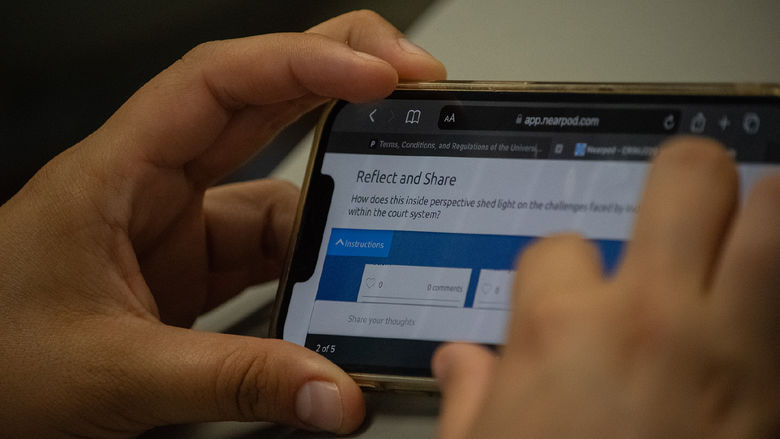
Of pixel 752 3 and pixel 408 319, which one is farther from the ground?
pixel 752 3

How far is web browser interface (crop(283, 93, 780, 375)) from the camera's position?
0.46m

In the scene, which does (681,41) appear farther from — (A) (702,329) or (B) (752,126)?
(A) (702,329)

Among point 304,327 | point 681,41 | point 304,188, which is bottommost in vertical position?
point 304,327

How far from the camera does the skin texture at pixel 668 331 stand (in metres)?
0.26

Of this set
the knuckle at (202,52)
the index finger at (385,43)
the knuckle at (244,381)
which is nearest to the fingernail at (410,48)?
the index finger at (385,43)

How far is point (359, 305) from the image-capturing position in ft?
1.69

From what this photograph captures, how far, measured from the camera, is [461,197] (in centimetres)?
51

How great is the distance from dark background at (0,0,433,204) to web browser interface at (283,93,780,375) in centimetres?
42

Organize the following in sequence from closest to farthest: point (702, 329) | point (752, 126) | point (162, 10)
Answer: point (702, 329) < point (752, 126) < point (162, 10)

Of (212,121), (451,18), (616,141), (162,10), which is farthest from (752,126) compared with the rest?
(162,10)

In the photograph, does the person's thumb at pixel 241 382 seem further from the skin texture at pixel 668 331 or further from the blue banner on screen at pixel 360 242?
the skin texture at pixel 668 331

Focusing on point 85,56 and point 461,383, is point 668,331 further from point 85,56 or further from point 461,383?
point 85,56

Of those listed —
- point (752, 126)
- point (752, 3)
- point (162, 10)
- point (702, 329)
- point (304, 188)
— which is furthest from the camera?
point (162, 10)

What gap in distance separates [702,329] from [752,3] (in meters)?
0.54
